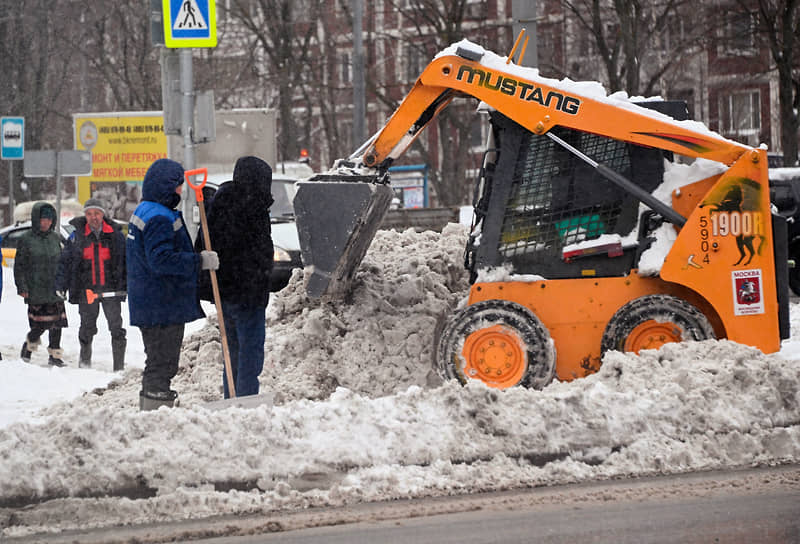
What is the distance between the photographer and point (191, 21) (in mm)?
12383

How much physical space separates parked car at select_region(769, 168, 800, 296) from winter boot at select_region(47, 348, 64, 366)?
30.8 ft

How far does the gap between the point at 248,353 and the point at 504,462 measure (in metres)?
2.00

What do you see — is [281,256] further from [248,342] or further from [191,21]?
[248,342]

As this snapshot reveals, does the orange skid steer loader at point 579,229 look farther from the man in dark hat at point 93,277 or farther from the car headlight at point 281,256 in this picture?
the car headlight at point 281,256

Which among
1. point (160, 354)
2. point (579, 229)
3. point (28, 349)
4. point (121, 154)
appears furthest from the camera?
point (121, 154)

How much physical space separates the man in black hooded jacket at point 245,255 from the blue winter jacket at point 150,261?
0.22 metres

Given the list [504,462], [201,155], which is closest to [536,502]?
[504,462]

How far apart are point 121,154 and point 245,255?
19781 mm

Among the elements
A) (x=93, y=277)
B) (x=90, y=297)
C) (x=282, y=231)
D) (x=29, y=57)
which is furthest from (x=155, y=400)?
(x=29, y=57)

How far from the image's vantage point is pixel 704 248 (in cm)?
704

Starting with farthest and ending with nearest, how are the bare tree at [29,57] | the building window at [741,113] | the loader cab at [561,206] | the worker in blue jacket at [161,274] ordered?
the building window at [741,113], the bare tree at [29,57], the loader cab at [561,206], the worker in blue jacket at [161,274]

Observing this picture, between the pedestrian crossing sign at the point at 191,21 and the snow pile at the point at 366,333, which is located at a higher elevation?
the pedestrian crossing sign at the point at 191,21

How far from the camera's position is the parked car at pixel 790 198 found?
14.3 metres

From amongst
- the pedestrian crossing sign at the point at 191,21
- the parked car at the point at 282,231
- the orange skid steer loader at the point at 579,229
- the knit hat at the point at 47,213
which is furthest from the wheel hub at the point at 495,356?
the pedestrian crossing sign at the point at 191,21
